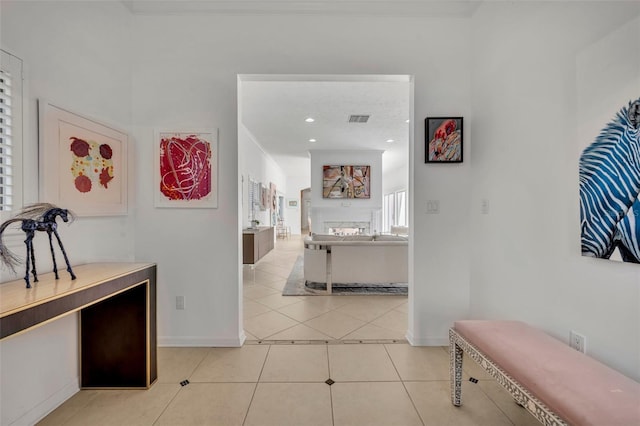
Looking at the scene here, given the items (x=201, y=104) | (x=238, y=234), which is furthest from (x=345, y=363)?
(x=201, y=104)

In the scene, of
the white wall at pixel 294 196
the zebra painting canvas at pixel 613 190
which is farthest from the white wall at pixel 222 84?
the white wall at pixel 294 196

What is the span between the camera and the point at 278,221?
11.0m

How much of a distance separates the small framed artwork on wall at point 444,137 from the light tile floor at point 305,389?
185 cm

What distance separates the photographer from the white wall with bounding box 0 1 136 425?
153cm

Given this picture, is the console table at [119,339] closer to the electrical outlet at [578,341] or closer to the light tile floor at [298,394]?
the light tile floor at [298,394]

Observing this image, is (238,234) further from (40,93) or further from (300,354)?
(40,93)

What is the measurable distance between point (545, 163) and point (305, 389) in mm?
2283

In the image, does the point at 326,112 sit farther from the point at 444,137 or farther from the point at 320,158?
the point at 320,158

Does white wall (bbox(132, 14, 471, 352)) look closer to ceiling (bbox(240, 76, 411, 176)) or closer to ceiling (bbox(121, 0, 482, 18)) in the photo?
ceiling (bbox(121, 0, 482, 18))

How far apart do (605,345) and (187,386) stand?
261cm

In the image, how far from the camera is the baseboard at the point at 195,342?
2.48 meters

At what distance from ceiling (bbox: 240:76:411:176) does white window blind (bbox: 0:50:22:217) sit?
1.57m

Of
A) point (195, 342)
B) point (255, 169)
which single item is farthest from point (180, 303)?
point (255, 169)

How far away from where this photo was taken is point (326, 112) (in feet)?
15.4
